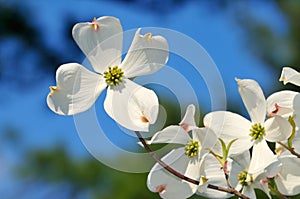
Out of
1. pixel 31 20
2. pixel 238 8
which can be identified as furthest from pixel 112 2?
pixel 238 8

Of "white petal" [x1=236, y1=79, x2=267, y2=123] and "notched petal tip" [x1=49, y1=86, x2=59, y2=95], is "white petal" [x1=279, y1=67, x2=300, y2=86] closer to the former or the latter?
"white petal" [x1=236, y1=79, x2=267, y2=123]

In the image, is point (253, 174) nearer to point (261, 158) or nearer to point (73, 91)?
point (261, 158)

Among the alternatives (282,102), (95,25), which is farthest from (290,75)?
(95,25)

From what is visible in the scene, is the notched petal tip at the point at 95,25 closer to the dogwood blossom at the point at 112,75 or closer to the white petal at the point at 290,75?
the dogwood blossom at the point at 112,75

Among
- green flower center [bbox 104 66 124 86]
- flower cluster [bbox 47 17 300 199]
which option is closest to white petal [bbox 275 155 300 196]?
flower cluster [bbox 47 17 300 199]

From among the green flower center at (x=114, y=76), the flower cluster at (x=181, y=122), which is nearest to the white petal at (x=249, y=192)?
the flower cluster at (x=181, y=122)

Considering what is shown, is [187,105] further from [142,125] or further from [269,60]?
[269,60]
